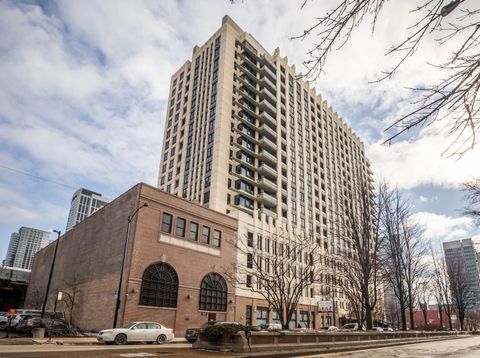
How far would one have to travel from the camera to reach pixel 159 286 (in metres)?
30.1

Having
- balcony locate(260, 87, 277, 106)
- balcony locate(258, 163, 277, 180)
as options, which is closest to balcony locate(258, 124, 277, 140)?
balcony locate(260, 87, 277, 106)

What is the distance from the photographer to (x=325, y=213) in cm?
7194

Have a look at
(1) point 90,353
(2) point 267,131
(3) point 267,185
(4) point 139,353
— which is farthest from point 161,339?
(2) point 267,131

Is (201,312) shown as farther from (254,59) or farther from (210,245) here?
(254,59)

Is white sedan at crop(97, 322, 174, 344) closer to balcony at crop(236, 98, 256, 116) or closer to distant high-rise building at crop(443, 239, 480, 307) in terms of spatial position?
balcony at crop(236, 98, 256, 116)

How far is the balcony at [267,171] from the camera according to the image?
192ft

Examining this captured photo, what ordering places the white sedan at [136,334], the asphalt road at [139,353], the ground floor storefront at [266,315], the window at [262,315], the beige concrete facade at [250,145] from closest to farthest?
the asphalt road at [139,353]
the white sedan at [136,334]
the ground floor storefront at [266,315]
the window at [262,315]
the beige concrete facade at [250,145]

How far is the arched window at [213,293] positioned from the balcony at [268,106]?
37.6 meters

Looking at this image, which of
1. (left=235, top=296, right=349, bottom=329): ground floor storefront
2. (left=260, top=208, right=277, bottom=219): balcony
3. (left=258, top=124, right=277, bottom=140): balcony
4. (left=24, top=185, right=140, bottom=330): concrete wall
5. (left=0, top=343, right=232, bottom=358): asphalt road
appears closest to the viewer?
(left=0, top=343, right=232, bottom=358): asphalt road

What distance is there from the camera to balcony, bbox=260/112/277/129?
63144 millimetres

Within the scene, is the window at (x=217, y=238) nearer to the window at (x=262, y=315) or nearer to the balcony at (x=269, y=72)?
the window at (x=262, y=315)

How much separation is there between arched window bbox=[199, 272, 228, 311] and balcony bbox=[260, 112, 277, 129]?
35.3 m

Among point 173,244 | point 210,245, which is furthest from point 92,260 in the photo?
point 210,245

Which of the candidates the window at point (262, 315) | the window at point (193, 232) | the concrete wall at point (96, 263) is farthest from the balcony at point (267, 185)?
the concrete wall at point (96, 263)
